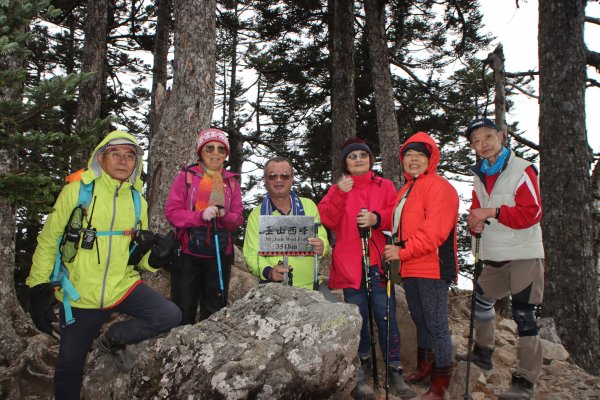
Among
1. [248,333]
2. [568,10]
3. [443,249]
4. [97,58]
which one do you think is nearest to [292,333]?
[248,333]

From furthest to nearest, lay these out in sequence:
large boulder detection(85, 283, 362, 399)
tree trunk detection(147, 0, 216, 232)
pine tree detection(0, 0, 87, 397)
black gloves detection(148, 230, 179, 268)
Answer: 1. tree trunk detection(147, 0, 216, 232)
2. black gloves detection(148, 230, 179, 268)
3. pine tree detection(0, 0, 87, 397)
4. large boulder detection(85, 283, 362, 399)

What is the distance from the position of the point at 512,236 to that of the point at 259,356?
115 inches

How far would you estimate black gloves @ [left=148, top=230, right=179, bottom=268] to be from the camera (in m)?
4.15

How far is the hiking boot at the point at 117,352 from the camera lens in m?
4.11

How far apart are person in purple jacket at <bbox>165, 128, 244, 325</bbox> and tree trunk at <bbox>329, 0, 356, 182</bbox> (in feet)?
21.2

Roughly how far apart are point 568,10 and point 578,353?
18.0 ft

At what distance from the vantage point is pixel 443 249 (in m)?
4.09

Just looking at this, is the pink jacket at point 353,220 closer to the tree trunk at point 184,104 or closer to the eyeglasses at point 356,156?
the eyeglasses at point 356,156

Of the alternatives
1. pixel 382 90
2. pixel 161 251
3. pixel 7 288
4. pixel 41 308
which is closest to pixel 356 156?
pixel 161 251

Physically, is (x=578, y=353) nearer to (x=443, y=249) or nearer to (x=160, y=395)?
(x=443, y=249)

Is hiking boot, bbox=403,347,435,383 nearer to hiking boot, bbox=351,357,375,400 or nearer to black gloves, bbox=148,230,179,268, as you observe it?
hiking boot, bbox=351,357,375,400

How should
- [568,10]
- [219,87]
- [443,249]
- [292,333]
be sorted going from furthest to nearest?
[219,87] < [568,10] < [443,249] < [292,333]

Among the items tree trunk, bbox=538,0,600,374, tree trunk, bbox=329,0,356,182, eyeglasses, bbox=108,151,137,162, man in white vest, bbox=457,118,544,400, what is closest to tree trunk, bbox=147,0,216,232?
eyeglasses, bbox=108,151,137,162

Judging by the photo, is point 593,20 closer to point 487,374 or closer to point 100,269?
point 487,374
